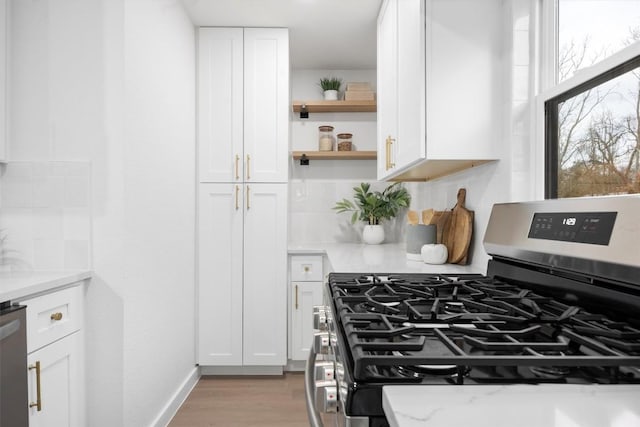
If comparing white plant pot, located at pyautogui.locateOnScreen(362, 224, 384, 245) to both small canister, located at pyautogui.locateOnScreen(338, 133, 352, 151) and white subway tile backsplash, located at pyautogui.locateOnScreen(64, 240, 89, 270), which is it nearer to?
small canister, located at pyautogui.locateOnScreen(338, 133, 352, 151)

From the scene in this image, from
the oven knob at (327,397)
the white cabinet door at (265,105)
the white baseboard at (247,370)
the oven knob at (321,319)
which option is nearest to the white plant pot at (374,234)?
the white cabinet door at (265,105)

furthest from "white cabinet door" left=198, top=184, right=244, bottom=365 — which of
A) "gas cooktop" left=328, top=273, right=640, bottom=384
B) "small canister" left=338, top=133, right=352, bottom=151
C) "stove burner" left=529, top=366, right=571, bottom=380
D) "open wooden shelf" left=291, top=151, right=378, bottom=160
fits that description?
"stove burner" left=529, top=366, right=571, bottom=380

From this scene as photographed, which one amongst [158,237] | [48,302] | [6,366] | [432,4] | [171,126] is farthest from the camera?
[171,126]

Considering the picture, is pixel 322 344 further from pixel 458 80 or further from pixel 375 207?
pixel 375 207

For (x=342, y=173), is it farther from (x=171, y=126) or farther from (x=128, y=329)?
(x=128, y=329)

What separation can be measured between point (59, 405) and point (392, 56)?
2216 mm

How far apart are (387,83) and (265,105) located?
96 centimetres

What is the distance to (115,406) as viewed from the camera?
1760mm

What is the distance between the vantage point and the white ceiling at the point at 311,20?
8.28 ft

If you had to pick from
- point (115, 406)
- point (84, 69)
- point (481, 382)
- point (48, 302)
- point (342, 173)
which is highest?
point (84, 69)

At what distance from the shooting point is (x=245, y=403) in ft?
8.36

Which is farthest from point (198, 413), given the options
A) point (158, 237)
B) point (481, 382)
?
point (481, 382)

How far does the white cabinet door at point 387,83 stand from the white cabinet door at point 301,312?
0.98 m

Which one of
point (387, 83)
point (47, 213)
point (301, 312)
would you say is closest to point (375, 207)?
point (301, 312)
